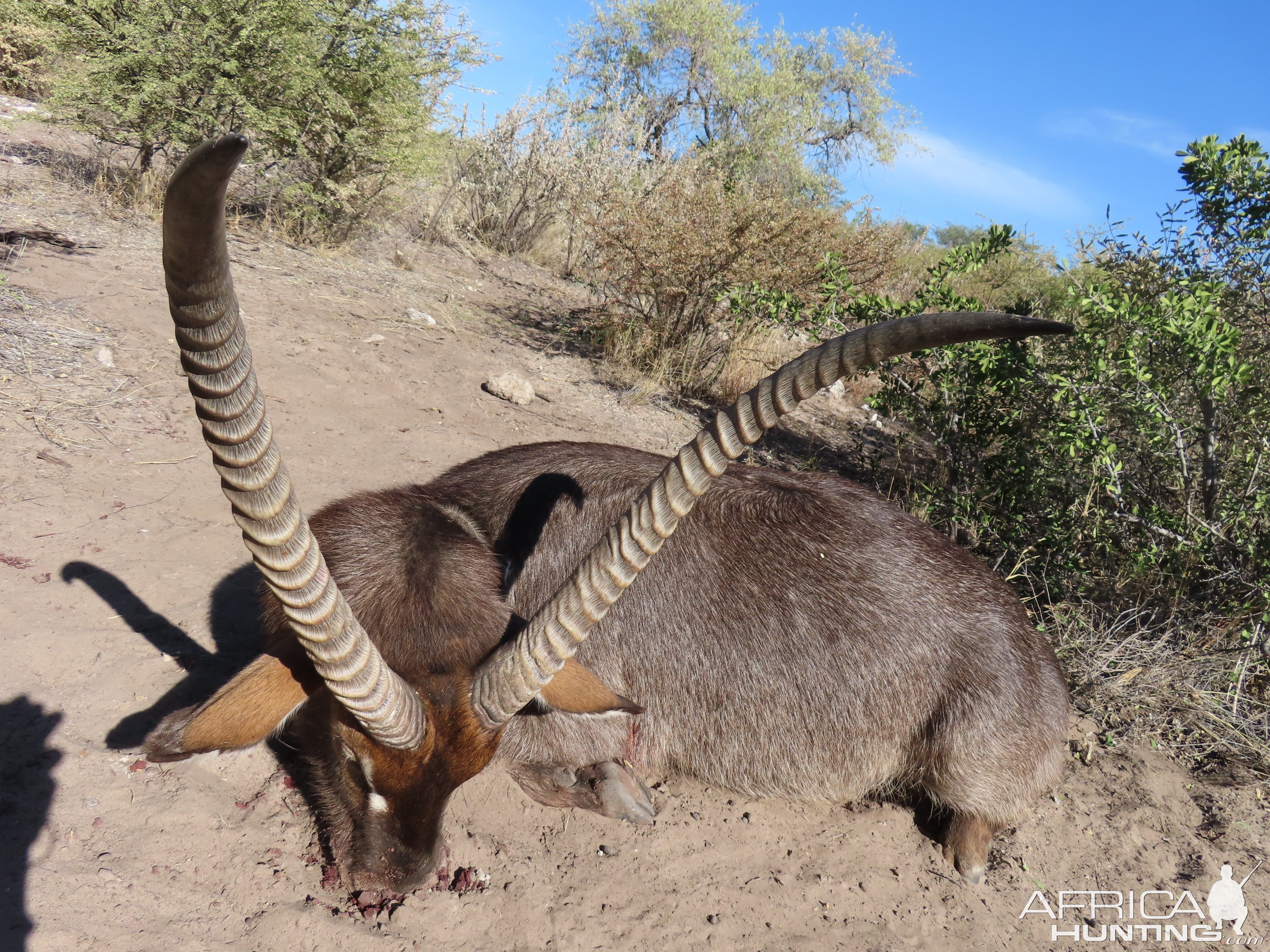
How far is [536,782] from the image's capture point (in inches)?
130

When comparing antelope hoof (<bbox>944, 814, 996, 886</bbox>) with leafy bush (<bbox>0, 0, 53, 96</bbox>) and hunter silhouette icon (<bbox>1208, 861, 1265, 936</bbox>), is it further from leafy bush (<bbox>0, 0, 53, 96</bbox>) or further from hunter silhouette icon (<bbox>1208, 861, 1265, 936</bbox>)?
leafy bush (<bbox>0, 0, 53, 96</bbox>)

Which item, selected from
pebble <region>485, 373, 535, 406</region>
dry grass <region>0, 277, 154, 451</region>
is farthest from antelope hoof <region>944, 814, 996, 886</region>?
pebble <region>485, 373, 535, 406</region>

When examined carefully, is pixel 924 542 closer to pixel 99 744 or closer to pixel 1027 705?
pixel 1027 705

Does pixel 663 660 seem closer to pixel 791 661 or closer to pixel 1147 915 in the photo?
pixel 791 661

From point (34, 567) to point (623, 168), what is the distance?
1174cm

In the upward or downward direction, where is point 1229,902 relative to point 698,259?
downward

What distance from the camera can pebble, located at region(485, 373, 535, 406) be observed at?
743 cm

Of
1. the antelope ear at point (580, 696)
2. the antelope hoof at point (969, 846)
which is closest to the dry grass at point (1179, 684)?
the antelope hoof at point (969, 846)

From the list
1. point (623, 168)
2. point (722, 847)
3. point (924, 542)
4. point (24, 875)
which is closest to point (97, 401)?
point (24, 875)

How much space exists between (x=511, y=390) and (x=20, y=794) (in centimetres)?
533

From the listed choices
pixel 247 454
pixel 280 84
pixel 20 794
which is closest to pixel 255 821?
pixel 20 794

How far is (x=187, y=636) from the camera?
11.3 ft

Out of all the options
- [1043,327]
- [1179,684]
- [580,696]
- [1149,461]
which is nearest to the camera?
[1043,327]

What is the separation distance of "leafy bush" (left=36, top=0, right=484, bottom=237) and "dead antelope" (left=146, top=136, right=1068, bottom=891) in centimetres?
750
